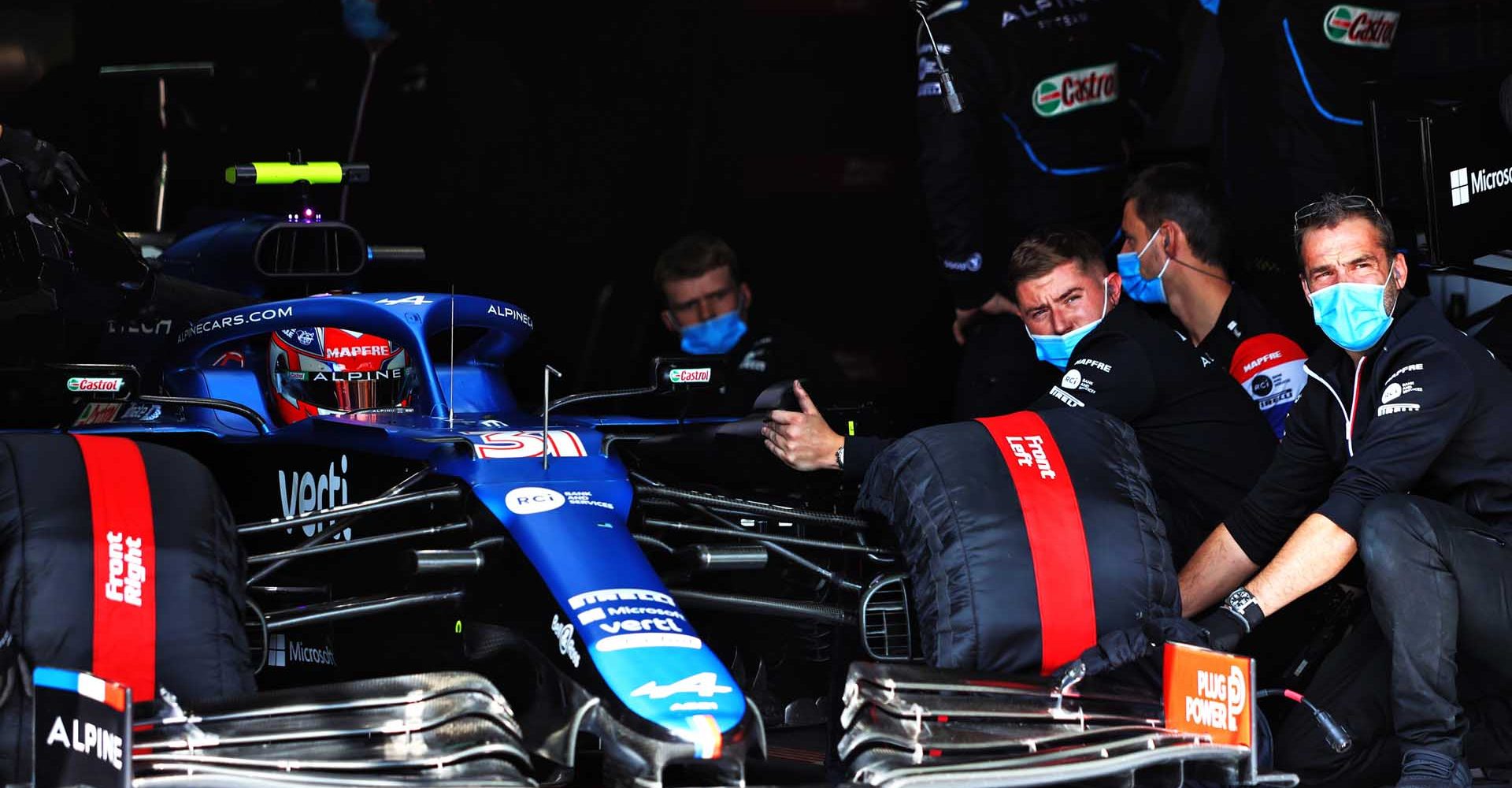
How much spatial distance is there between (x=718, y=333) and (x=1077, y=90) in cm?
147

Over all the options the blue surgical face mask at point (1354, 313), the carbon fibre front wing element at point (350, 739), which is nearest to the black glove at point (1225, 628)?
the blue surgical face mask at point (1354, 313)

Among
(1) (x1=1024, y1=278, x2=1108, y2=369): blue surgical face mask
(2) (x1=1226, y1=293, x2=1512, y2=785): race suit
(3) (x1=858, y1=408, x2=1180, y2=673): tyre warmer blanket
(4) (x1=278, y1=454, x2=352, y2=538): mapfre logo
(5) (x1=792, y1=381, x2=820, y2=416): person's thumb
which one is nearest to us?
(3) (x1=858, y1=408, x2=1180, y2=673): tyre warmer blanket

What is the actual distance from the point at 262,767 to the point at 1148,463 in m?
2.35

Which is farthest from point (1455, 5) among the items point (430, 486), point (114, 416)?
point (114, 416)

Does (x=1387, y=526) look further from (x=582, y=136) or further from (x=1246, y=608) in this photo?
(x=582, y=136)

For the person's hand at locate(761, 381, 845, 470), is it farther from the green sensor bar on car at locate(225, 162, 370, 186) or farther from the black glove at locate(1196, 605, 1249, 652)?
the green sensor bar on car at locate(225, 162, 370, 186)

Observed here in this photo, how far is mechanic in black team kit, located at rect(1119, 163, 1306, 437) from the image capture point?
517cm

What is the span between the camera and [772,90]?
707 cm

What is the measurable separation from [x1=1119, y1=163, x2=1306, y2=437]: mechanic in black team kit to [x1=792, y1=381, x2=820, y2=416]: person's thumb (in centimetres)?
147

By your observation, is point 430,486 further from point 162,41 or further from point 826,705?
point 162,41

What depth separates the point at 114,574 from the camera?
10.3 ft

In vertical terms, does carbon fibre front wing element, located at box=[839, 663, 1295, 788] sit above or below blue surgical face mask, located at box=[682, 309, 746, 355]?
below

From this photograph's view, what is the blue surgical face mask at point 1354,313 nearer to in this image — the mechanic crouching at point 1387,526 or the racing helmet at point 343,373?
the mechanic crouching at point 1387,526

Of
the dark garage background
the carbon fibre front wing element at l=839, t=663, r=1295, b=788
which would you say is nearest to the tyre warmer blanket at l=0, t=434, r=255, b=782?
the carbon fibre front wing element at l=839, t=663, r=1295, b=788
